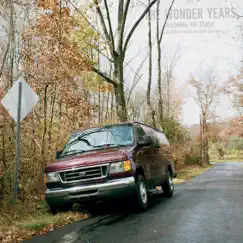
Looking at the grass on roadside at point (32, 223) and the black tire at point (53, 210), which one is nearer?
the grass on roadside at point (32, 223)

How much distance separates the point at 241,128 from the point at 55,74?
42432mm

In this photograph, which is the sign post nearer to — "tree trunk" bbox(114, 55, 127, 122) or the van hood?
the van hood

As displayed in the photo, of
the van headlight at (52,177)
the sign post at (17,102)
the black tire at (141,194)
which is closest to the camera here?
the black tire at (141,194)

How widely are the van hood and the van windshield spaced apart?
53cm

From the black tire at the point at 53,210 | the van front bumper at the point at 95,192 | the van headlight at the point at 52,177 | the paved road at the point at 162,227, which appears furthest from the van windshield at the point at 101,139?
the paved road at the point at 162,227

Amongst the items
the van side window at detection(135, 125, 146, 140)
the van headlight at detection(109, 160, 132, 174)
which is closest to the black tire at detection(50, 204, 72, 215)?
the van headlight at detection(109, 160, 132, 174)

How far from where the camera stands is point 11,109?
8750 mm

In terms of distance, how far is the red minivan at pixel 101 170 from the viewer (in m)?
8.12

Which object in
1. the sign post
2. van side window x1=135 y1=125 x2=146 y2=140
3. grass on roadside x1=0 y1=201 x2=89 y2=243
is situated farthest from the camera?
van side window x1=135 y1=125 x2=146 y2=140

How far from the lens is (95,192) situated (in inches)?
Answer: 319

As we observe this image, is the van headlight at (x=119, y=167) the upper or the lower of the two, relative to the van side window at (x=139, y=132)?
lower

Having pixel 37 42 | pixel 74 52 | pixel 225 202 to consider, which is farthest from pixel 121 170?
pixel 74 52

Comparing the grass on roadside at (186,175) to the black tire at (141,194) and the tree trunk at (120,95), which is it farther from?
the black tire at (141,194)

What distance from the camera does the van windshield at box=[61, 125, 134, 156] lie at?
365 inches
